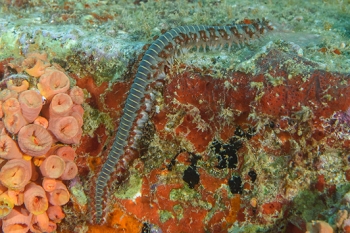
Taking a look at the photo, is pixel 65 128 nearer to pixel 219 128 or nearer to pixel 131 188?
pixel 131 188

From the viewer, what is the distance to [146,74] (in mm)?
5371

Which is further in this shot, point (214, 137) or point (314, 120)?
point (214, 137)

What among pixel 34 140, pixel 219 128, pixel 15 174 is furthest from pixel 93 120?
pixel 219 128

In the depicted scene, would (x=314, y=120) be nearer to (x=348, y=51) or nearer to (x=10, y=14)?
(x=348, y=51)

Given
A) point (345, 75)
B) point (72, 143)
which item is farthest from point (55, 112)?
point (345, 75)

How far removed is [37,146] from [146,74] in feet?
7.68

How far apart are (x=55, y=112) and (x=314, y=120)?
443 centimetres

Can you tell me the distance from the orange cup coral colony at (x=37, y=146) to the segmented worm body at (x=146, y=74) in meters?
0.73

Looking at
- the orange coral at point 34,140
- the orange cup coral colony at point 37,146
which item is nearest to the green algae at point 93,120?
the orange cup coral colony at point 37,146

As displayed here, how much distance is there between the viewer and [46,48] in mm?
6551

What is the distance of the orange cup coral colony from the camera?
199 inches

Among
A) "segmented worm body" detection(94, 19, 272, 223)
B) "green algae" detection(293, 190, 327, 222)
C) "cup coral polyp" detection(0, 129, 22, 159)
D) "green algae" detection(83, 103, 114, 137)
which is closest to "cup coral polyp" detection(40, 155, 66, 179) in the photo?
"cup coral polyp" detection(0, 129, 22, 159)

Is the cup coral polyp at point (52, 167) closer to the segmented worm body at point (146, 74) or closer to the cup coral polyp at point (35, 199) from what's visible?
the cup coral polyp at point (35, 199)

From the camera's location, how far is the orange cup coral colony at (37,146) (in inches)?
199
